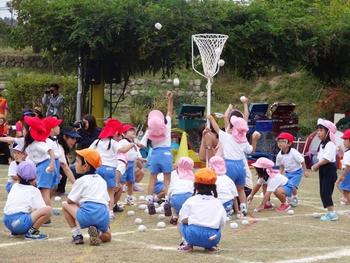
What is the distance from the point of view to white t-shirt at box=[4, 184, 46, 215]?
29.0ft

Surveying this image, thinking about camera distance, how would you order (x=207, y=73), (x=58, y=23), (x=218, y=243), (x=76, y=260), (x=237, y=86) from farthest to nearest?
(x=237, y=86) → (x=58, y=23) → (x=207, y=73) → (x=218, y=243) → (x=76, y=260)

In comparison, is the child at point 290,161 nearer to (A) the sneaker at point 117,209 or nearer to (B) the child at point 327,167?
(B) the child at point 327,167

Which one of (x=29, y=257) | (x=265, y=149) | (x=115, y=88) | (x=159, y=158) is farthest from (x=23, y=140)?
(x=115, y=88)

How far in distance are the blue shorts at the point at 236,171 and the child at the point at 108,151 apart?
1.60m

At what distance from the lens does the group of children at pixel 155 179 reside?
8.35 m

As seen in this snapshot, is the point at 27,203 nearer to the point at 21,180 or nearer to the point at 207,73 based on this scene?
the point at 21,180

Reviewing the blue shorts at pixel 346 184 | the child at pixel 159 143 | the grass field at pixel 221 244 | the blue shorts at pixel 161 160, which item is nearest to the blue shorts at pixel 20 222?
the grass field at pixel 221 244

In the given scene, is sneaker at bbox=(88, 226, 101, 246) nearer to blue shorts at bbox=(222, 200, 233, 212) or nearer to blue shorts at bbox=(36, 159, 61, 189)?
blue shorts at bbox=(36, 159, 61, 189)

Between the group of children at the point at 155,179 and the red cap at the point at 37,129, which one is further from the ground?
the red cap at the point at 37,129

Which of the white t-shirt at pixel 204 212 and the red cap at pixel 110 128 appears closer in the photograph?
the white t-shirt at pixel 204 212

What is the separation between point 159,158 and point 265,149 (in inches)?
404

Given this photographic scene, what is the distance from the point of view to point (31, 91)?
975 inches

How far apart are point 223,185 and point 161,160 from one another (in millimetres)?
1498

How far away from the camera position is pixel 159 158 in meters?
11.6
